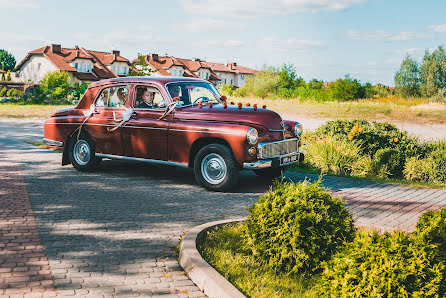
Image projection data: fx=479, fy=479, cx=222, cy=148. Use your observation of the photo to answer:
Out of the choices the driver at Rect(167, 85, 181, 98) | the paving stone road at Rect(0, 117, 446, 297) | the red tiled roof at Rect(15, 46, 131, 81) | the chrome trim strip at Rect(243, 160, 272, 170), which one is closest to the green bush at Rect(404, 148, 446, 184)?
the paving stone road at Rect(0, 117, 446, 297)

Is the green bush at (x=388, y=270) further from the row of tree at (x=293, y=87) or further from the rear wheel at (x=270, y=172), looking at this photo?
the row of tree at (x=293, y=87)

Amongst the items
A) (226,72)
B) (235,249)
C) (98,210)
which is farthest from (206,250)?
(226,72)

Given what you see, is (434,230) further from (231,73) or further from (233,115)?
(231,73)

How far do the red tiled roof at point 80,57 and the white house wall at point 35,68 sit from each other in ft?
2.60

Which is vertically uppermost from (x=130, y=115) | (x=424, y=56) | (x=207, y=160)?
(x=424, y=56)

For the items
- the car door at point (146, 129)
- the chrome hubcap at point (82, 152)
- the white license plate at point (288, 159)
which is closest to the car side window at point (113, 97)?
the car door at point (146, 129)

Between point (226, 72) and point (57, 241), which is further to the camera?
point (226, 72)

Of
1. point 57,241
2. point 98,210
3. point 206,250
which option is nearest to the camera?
point 206,250

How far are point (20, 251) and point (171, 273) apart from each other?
170 cm

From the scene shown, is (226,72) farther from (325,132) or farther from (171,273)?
(171,273)

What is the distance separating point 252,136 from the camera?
26.3 ft

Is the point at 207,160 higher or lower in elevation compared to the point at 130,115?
lower

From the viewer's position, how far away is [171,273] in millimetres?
4582

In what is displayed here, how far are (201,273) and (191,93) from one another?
545 centimetres
